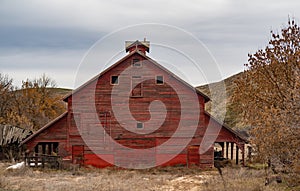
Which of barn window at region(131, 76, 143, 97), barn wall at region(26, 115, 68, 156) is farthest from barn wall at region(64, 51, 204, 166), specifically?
barn wall at region(26, 115, 68, 156)

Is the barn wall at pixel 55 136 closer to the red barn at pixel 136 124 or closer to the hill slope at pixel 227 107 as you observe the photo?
the red barn at pixel 136 124

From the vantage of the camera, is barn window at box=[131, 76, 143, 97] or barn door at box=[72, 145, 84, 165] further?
barn window at box=[131, 76, 143, 97]

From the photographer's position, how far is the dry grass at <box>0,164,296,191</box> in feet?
67.3

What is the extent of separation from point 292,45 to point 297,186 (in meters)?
7.30

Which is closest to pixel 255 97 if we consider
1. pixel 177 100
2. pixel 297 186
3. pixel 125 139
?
pixel 297 186

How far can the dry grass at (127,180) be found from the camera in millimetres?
20516

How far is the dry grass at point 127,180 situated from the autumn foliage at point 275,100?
2.02 meters

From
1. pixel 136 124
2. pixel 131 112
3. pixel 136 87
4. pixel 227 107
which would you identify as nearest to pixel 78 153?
pixel 136 124

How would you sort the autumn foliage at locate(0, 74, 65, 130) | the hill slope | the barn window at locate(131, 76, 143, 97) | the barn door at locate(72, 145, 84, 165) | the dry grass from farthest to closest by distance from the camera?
the hill slope
the autumn foliage at locate(0, 74, 65, 130)
the barn window at locate(131, 76, 143, 97)
the barn door at locate(72, 145, 84, 165)
the dry grass

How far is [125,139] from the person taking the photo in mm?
31938

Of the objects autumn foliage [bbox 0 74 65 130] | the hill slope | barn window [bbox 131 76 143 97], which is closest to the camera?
barn window [bbox 131 76 143 97]

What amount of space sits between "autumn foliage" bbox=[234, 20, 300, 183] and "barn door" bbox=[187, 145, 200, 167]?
6284 millimetres

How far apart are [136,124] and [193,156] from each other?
4.91 meters

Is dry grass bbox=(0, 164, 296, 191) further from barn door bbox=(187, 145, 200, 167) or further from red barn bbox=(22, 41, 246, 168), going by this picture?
red barn bbox=(22, 41, 246, 168)
